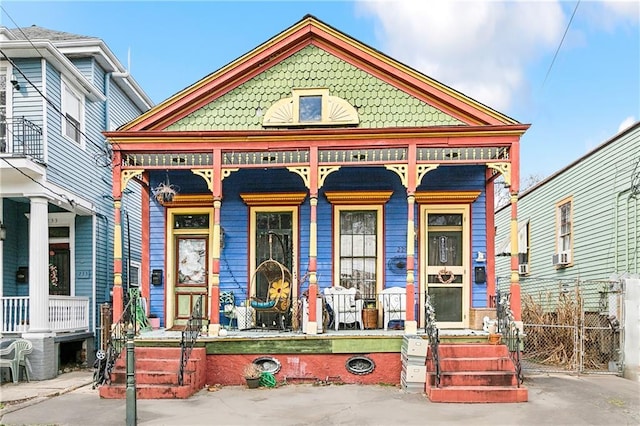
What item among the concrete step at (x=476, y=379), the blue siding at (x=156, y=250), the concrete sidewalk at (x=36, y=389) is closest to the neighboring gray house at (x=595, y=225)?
the concrete step at (x=476, y=379)

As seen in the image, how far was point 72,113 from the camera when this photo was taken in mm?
14172

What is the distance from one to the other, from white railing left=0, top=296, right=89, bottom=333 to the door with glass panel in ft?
25.4

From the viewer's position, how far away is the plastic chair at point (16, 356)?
36.5ft

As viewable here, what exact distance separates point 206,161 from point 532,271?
42.7ft

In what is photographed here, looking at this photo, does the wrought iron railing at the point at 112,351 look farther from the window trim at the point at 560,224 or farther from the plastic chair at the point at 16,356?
the window trim at the point at 560,224

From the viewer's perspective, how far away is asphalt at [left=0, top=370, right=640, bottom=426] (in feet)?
24.7

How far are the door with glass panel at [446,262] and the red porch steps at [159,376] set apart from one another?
4785mm

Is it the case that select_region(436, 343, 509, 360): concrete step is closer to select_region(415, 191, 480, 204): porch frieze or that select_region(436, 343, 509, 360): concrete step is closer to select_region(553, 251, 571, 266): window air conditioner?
select_region(415, 191, 480, 204): porch frieze

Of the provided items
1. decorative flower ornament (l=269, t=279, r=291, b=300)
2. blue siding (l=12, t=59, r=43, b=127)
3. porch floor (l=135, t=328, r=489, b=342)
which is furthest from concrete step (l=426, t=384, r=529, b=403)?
blue siding (l=12, t=59, r=43, b=127)

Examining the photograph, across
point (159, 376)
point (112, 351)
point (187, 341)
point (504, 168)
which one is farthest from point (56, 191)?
point (504, 168)

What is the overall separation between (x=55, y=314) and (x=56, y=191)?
262 centimetres

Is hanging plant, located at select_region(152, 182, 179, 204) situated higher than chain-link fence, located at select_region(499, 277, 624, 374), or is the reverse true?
hanging plant, located at select_region(152, 182, 179, 204)

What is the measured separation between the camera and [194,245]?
1255cm

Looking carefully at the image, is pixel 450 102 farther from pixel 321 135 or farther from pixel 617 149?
pixel 617 149
